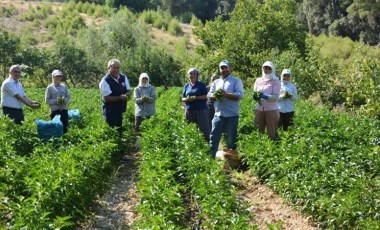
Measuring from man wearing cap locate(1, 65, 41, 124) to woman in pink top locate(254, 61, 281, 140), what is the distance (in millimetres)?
4193

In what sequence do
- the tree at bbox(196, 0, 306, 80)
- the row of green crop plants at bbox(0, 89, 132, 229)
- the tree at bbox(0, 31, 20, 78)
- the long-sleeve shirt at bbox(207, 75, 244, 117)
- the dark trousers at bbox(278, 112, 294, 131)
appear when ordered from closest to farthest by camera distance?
the row of green crop plants at bbox(0, 89, 132, 229) → the long-sleeve shirt at bbox(207, 75, 244, 117) → the dark trousers at bbox(278, 112, 294, 131) → the tree at bbox(196, 0, 306, 80) → the tree at bbox(0, 31, 20, 78)

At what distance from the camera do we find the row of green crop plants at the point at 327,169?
17.7ft

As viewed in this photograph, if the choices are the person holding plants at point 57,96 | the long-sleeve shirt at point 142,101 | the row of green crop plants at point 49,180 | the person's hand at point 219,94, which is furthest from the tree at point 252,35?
the row of green crop plants at point 49,180

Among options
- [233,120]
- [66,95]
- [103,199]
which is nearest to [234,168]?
[233,120]

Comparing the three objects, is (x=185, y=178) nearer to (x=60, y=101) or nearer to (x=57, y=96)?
(x=60, y=101)

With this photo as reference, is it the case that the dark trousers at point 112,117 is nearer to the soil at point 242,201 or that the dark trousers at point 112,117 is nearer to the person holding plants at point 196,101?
the soil at point 242,201

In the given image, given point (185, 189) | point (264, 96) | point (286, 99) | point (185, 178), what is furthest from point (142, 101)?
point (185, 189)

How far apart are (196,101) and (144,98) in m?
1.51

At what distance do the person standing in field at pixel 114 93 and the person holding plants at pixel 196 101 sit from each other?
1.17 m

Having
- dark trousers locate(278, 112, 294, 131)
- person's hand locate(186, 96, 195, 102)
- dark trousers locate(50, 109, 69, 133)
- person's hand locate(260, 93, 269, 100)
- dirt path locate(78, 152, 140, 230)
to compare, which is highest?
person's hand locate(186, 96, 195, 102)

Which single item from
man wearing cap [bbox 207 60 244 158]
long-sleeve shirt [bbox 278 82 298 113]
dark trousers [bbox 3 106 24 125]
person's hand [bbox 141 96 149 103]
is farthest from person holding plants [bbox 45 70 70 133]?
long-sleeve shirt [bbox 278 82 298 113]

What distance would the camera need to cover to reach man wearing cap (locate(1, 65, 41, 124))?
8625 millimetres

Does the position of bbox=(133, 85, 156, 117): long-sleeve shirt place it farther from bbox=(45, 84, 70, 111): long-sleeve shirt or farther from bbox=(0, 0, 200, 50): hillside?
bbox=(0, 0, 200, 50): hillside

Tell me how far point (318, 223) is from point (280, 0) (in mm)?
31230
